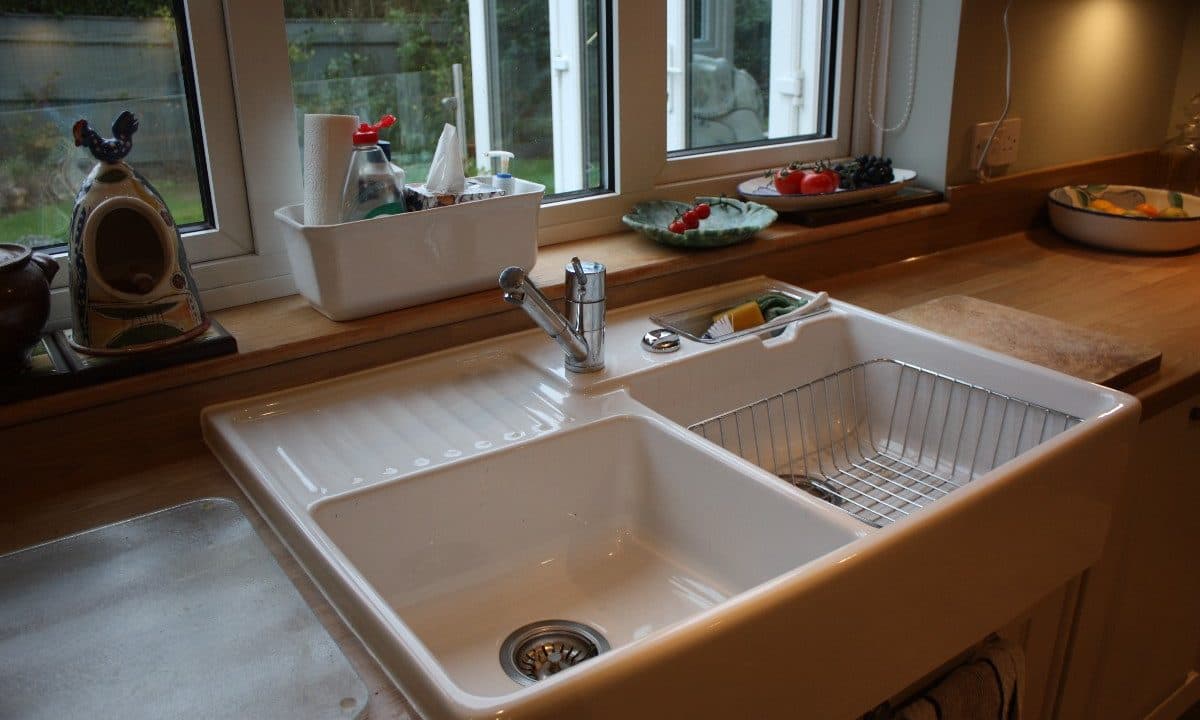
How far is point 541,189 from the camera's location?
131 cm

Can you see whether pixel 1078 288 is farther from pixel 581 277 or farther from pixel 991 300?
pixel 581 277

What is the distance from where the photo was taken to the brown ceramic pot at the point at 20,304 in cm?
98

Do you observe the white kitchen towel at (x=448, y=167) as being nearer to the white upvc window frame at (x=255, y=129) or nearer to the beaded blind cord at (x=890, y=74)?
the white upvc window frame at (x=255, y=129)

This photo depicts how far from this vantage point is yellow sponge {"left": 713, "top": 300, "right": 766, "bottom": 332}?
1.40m

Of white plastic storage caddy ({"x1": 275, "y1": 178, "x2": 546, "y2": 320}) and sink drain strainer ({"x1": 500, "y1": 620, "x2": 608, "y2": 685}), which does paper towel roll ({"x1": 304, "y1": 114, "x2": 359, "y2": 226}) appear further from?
sink drain strainer ({"x1": 500, "y1": 620, "x2": 608, "y2": 685})

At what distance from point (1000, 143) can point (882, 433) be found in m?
0.81

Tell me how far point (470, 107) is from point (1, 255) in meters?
0.69

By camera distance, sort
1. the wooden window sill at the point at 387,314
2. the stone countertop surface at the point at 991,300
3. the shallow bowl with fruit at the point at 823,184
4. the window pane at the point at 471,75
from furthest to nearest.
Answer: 1. the shallow bowl with fruit at the point at 823,184
2. the window pane at the point at 471,75
3. the wooden window sill at the point at 387,314
4. the stone countertop surface at the point at 991,300

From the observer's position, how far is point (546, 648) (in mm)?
979

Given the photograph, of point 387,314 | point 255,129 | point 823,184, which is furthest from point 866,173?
point 255,129

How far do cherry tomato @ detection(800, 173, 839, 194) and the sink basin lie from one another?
2.46 feet

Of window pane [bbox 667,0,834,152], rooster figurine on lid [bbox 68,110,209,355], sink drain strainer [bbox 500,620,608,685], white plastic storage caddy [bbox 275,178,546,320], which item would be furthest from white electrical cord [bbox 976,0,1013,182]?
rooster figurine on lid [bbox 68,110,209,355]

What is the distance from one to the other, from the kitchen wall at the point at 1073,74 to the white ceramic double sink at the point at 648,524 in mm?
751

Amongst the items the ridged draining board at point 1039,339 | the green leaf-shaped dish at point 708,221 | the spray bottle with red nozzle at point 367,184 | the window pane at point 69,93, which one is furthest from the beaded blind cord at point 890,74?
the window pane at point 69,93
